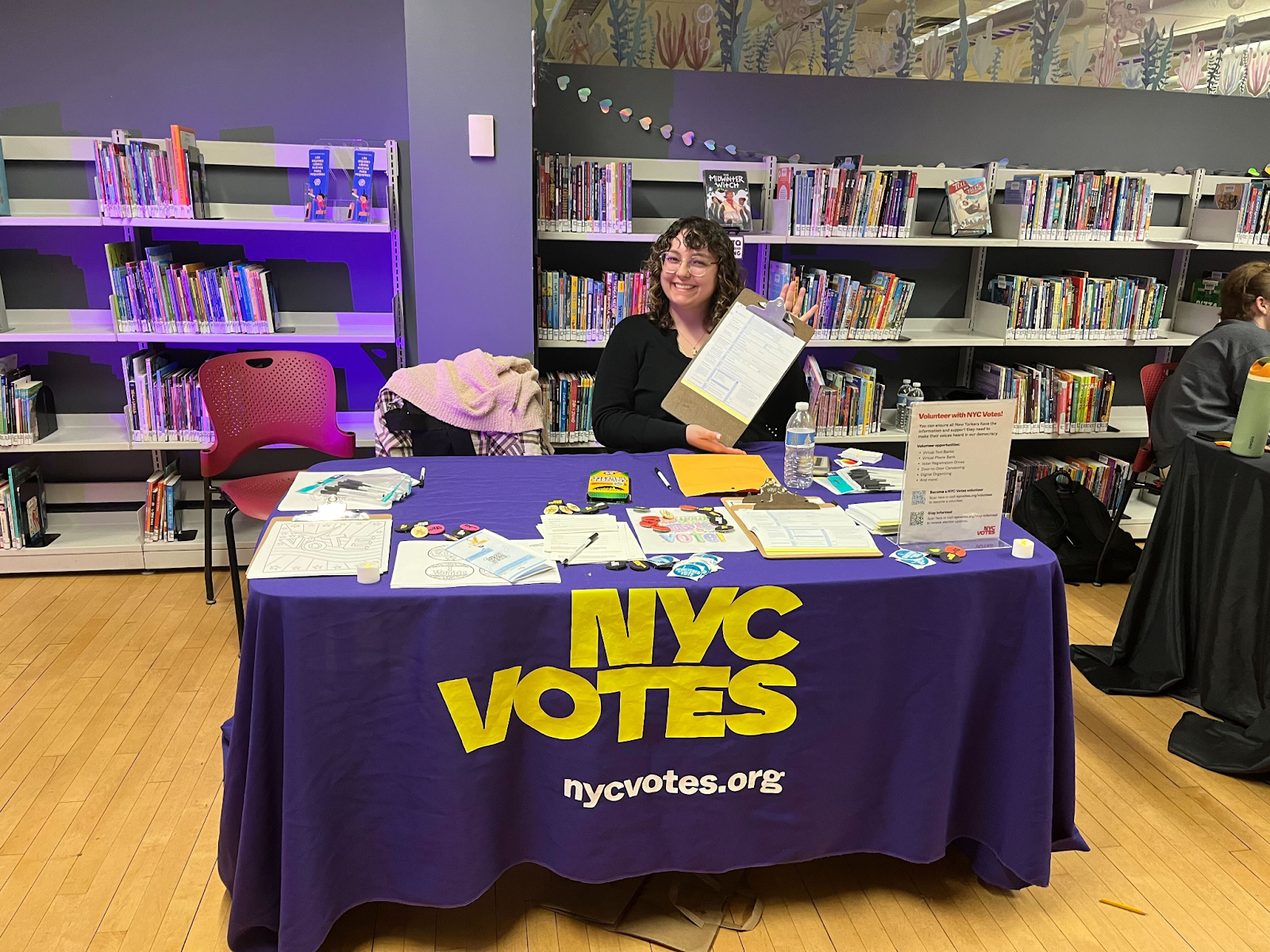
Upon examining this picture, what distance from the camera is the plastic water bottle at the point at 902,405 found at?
423 cm

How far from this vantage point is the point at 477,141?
11.0ft

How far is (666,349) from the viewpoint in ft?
9.21

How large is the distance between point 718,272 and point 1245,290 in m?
2.15

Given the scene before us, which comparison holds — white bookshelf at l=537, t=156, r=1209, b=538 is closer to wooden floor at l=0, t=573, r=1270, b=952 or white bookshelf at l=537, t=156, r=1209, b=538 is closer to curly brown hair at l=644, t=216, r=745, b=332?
curly brown hair at l=644, t=216, r=745, b=332

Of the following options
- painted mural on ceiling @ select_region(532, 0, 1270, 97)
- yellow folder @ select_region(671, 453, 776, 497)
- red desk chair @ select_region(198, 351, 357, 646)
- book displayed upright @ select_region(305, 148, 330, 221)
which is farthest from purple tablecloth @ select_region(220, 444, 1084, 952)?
painted mural on ceiling @ select_region(532, 0, 1270, 97)

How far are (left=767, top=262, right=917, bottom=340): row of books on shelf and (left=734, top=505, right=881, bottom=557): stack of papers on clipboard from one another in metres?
1.97

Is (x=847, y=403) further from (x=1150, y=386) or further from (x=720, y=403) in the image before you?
(x=720, y=403)

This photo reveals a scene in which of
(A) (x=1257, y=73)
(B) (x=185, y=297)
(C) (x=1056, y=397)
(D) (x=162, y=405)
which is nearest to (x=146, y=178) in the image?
(B) (x=185, y=297)

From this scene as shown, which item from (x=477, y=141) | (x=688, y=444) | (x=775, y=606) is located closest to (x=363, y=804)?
(x=775, y=606)

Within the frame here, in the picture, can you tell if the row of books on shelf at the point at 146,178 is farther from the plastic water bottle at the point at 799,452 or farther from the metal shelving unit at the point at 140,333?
the plastic water bottle at the point at 799,452

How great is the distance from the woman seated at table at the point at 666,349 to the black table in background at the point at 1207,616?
1297 mm

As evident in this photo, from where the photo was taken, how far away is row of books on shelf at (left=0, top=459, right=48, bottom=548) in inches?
144

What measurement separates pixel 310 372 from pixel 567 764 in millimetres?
2264

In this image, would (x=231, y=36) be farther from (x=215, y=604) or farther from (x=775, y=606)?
(x=775, y=606)
